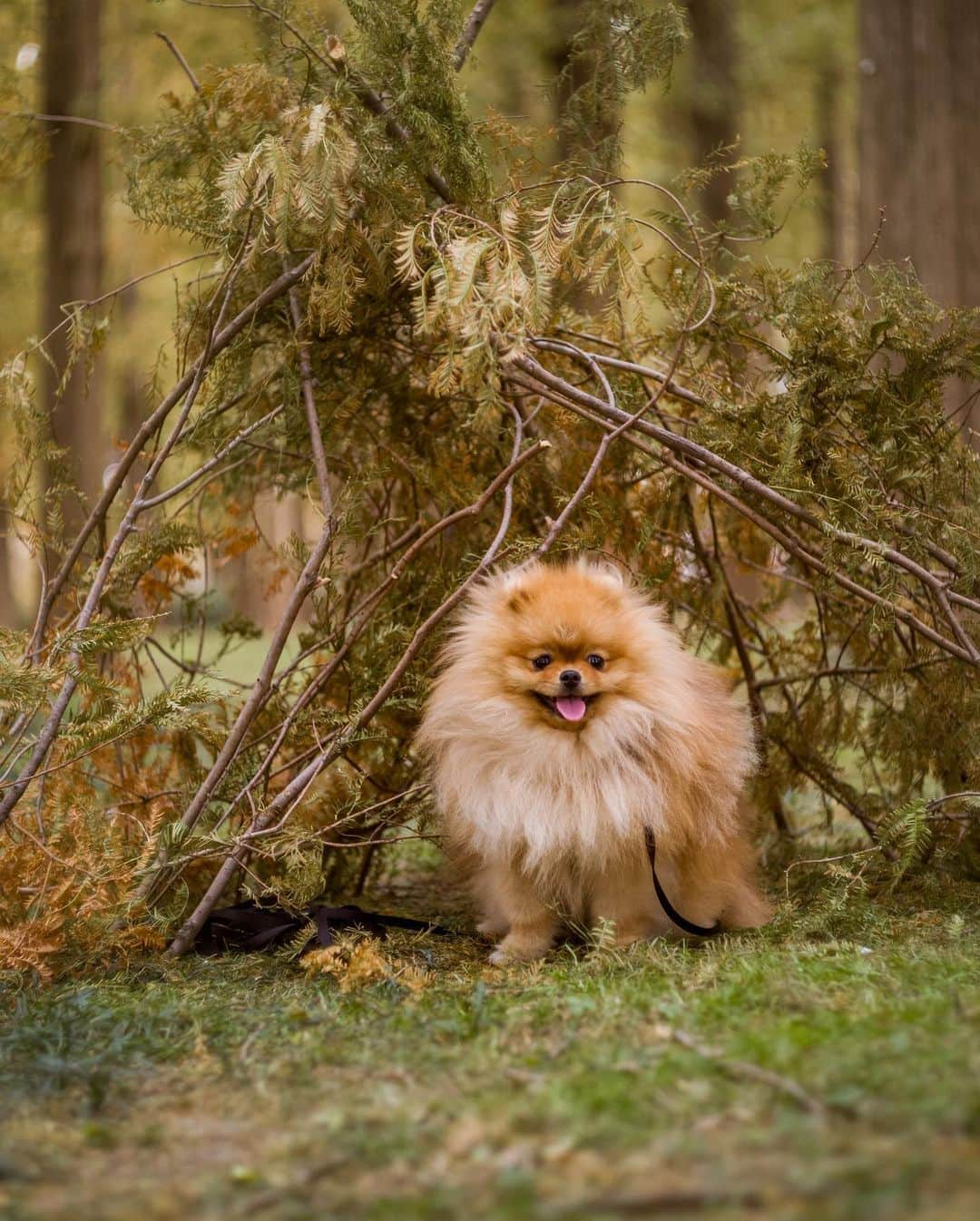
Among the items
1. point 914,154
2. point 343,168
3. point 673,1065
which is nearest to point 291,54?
point 343,168

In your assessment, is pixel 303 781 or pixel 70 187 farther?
pixel 70 187

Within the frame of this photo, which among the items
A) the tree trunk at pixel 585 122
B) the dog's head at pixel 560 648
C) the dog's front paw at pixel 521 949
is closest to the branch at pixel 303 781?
the dog's head at pixel 560 648

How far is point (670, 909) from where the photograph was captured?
3.59 metres

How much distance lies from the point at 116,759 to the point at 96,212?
603 centimetres

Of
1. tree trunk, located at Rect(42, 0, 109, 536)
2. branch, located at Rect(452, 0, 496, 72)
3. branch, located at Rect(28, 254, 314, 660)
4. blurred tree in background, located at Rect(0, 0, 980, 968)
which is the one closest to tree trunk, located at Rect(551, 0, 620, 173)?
blurred tree in background, located at Rect(0, 0, 980, 968)

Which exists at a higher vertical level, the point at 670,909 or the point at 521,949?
the point at 670,909

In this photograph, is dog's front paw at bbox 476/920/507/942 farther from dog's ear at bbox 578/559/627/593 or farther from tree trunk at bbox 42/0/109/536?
tree trunk at bbox 42/0/109/536

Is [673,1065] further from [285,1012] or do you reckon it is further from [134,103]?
[134,103]

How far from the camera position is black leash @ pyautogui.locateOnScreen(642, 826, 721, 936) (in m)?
3.55

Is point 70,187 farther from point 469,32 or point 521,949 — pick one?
point 521,949

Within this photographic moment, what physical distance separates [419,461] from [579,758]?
57.6 inches

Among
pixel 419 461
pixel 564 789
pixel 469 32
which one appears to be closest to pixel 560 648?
pixel 564 789

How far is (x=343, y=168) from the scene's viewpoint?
11.6 feet

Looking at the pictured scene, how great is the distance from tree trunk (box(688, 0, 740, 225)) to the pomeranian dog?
25.0 feet
